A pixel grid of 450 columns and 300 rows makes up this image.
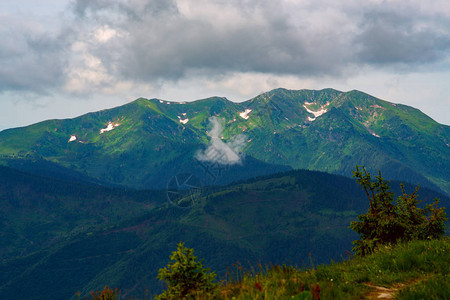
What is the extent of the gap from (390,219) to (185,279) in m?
14.1

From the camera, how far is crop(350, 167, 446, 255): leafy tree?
20.0 metres

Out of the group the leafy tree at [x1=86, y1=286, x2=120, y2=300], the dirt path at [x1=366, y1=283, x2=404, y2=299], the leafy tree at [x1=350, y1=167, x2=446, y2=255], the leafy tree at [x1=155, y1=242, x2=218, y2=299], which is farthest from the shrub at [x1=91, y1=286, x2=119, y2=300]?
the leafy tree at [x1=350, y1=167, x2=446, y2=255]

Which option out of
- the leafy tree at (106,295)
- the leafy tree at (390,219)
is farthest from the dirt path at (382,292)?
the leafy tree at (390,219)

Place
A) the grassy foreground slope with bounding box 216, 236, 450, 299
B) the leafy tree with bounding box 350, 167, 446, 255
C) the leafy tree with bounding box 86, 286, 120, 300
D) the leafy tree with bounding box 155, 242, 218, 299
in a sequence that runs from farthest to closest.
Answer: the leafy tree with bounding box 350, 167, 446, 255
the leafy tree with bounding box 86, 286, 120, 300
the leafy tree with bounding box 155, 242, 218, 299
the grassy foreground slope with bounding box 216, 236, 450, 299

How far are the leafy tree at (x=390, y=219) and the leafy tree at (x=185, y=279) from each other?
11705mm

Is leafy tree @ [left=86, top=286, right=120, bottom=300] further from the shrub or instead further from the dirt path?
the dirt path

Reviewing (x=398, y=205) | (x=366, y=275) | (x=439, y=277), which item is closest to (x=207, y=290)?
(x=366, y=275)

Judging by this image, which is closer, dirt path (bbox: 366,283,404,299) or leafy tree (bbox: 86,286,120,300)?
dirt path (bbox: 366,283,404,299)

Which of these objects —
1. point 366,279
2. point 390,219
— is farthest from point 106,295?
point 390,219

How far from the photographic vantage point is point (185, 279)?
39.1ft

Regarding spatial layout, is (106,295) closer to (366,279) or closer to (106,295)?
(106,295)

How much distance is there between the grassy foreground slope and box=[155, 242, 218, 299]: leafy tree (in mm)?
706

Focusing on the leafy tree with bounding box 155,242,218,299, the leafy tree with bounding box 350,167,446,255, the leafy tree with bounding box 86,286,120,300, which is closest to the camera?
the leafy tree with bounding box 155,242,218,299

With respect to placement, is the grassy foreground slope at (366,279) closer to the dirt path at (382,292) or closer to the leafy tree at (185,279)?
the dirt path at (382,292)
